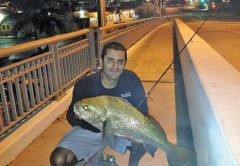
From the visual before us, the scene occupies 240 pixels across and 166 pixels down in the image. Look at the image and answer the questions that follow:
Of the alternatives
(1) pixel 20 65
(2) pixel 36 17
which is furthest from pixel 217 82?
(2) pixel 36 17

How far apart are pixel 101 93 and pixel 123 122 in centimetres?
70

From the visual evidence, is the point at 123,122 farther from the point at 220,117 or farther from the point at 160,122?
the point at 160,122

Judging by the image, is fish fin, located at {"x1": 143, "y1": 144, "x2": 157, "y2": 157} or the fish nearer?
the fish

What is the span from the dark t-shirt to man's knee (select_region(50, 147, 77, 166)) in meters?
0.31

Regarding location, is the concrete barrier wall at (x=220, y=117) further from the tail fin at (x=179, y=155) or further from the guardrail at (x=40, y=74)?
the guardrail at (x=40, y=74)

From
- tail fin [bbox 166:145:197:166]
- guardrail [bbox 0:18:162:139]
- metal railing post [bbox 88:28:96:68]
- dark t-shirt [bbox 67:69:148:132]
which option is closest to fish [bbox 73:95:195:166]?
tail fin [bbox 166:145:197:166]

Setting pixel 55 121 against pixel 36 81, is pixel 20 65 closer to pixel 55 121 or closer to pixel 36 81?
pixel 36 81

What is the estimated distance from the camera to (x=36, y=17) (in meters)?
25.9

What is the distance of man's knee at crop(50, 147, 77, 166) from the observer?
272 centimetres

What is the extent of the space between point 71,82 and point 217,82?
3486 mm

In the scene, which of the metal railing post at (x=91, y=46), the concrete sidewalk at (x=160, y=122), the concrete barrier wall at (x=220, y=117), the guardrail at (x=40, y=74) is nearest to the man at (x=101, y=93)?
the concrete barrier wall at (x=220, y=117)

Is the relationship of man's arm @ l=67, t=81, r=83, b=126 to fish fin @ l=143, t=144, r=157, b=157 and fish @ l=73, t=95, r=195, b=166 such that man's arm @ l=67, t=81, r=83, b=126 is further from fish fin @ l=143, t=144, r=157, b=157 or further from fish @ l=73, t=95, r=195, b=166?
fish fin @ l=143, t=144, r=157, b=157

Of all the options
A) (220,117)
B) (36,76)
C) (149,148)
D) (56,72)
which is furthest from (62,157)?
(56,72)

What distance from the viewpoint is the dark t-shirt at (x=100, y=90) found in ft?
9.71
